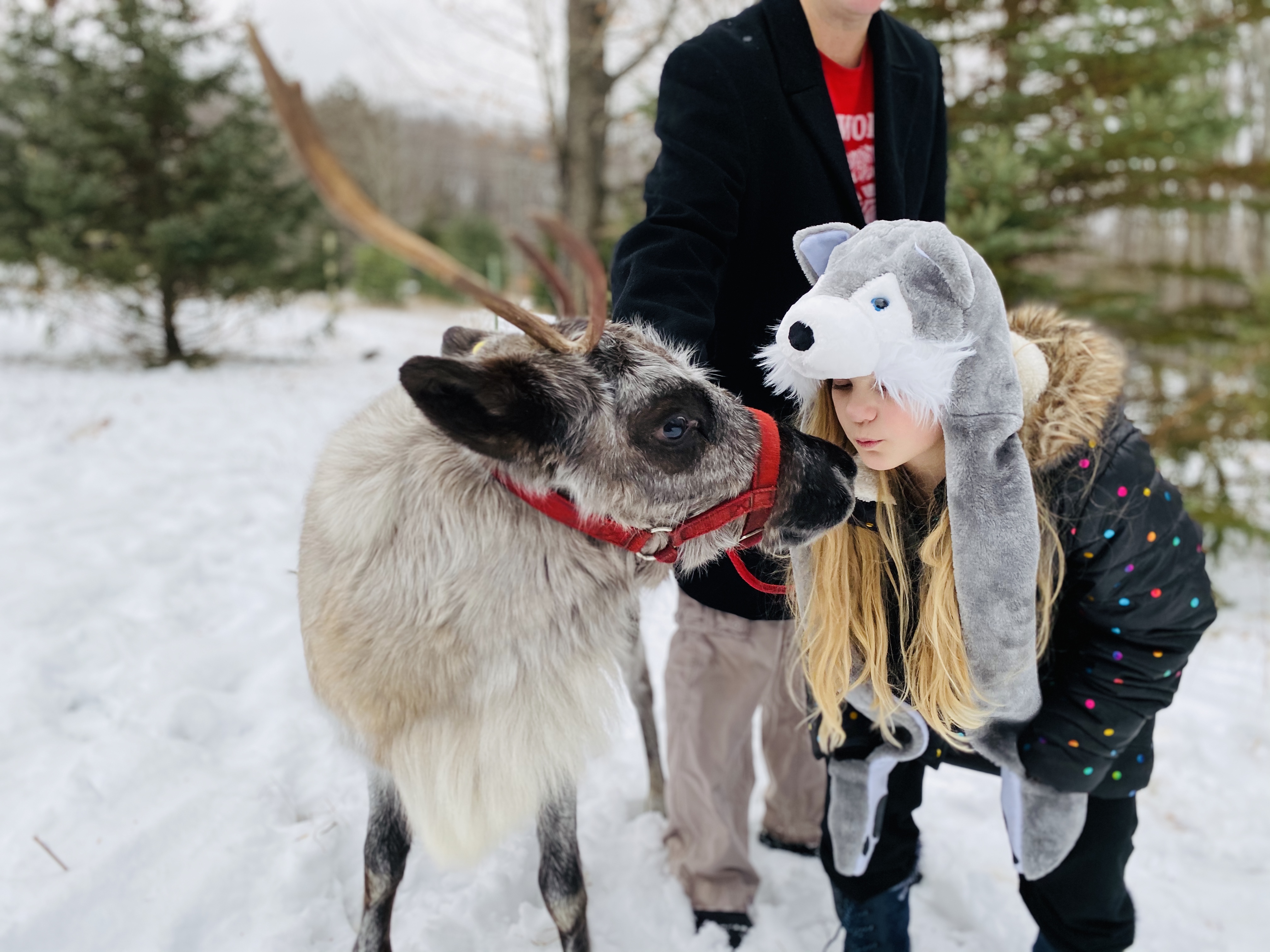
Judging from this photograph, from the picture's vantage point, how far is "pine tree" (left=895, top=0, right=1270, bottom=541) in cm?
456

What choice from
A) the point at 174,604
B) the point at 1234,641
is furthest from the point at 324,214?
the point at 1234,641

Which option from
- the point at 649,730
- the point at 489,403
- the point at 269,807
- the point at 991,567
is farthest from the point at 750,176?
the point at 269,807

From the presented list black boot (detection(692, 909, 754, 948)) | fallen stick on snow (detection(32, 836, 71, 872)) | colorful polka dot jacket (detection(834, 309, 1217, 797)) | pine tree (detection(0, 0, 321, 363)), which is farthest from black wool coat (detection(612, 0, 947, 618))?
pine tree (detection(0, 0, 321, 363))

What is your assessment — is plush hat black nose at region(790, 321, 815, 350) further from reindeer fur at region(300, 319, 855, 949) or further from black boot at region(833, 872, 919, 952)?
black boot at region(833, 872, 919, 952)

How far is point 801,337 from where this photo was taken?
1.32 m

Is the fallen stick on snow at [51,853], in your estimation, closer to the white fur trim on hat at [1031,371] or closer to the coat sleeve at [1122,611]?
the coat sleeve at [1122,611]

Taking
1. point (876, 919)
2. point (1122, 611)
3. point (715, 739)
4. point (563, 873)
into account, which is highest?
point (1122, 611)

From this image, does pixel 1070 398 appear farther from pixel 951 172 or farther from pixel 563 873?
pixel 951 172

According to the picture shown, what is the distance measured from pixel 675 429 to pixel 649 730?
5.47 ft

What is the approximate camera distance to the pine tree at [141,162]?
8.25 meters

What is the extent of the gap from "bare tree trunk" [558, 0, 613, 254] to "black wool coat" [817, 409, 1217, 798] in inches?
294

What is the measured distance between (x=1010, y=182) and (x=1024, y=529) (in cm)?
369

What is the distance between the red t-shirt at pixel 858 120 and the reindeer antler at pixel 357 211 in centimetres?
120

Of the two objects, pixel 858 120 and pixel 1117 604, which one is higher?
pixel 858 120
